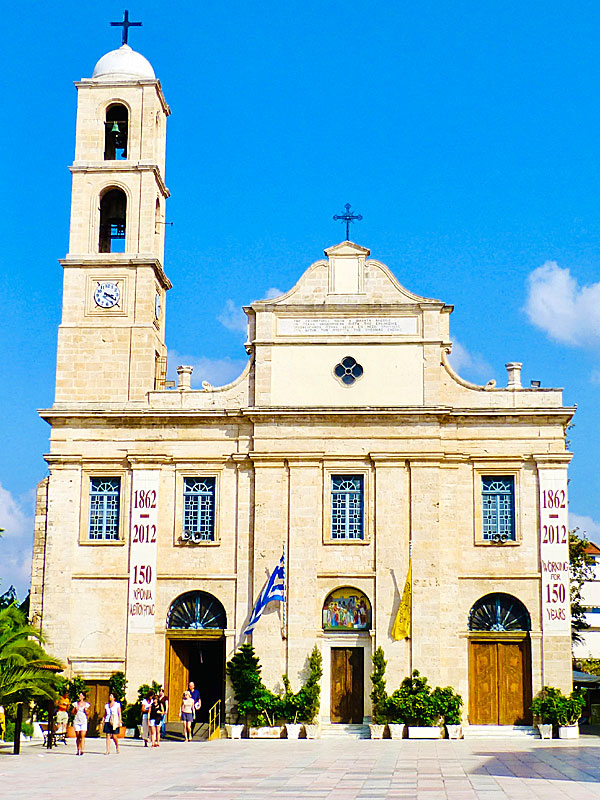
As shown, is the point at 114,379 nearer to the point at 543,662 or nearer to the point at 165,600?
the point at 165,600

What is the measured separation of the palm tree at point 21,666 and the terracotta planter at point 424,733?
33.1ft

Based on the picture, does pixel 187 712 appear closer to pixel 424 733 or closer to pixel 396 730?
pixel 396 730

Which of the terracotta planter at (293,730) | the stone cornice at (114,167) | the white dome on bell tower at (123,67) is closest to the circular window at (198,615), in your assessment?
the terracotta planter at (293,730)

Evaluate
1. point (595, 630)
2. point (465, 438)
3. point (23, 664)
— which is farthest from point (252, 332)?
point (595, 630)

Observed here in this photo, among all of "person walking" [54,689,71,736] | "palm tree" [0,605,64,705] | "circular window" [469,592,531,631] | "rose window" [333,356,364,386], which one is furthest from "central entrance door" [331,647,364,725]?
"palm tree" [0,605,64,705]

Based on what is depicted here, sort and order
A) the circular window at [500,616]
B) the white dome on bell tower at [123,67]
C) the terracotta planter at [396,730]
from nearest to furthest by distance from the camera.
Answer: the terracotta planter at [396,730] → the circular window at [500,616] → the white dome on bell tower at [123,67]

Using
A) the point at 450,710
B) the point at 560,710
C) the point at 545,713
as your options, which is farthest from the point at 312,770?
the point at 560,710

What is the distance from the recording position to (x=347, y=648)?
35.1 metres

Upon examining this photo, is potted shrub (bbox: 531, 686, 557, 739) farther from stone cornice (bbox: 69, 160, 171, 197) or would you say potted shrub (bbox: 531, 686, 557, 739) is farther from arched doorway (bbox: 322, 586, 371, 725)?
stone cornice (bbox: 69, 160, 171, 197)

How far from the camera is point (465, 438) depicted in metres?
36.1

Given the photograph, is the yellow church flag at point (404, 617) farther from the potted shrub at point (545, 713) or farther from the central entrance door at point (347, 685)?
the potted shrub at point (545, 713)

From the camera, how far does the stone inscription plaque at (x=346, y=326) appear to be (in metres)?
36.6

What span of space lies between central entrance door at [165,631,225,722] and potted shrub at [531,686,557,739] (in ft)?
30.3

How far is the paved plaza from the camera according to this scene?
2092 cm
